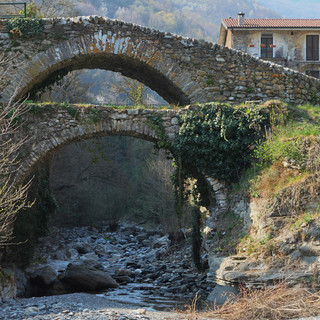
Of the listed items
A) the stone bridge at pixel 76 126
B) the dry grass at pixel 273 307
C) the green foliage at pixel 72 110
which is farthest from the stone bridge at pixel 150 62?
the dry grass at pixel 273 307

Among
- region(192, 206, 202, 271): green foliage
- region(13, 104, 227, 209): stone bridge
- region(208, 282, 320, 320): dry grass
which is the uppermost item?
region(13, 104, 227, 209): stone bridge

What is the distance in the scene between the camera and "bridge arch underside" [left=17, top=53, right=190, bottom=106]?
14555 millimetres

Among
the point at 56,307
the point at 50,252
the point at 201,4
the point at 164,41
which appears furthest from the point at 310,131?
the point at 201,4

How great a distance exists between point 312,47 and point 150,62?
1946 centimetres

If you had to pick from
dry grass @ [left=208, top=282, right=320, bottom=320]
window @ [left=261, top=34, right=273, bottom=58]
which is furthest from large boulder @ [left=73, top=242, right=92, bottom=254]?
window @ [left=261, top=34, right=273, bottom=58]

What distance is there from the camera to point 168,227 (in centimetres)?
2314

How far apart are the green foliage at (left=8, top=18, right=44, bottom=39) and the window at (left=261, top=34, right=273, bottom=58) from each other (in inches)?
755

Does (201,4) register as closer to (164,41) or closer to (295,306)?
(164,41)

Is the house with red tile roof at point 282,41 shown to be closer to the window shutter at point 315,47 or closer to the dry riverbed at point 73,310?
the window shutter at point 315,47

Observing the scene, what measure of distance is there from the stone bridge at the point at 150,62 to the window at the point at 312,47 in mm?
16718

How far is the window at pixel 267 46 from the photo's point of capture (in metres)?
31.1

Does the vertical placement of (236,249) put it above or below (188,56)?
below

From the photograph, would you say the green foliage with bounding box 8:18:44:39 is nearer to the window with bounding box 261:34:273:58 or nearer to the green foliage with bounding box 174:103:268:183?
the green foliage with bounding box 174:103:268:183

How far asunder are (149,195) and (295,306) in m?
18.7
